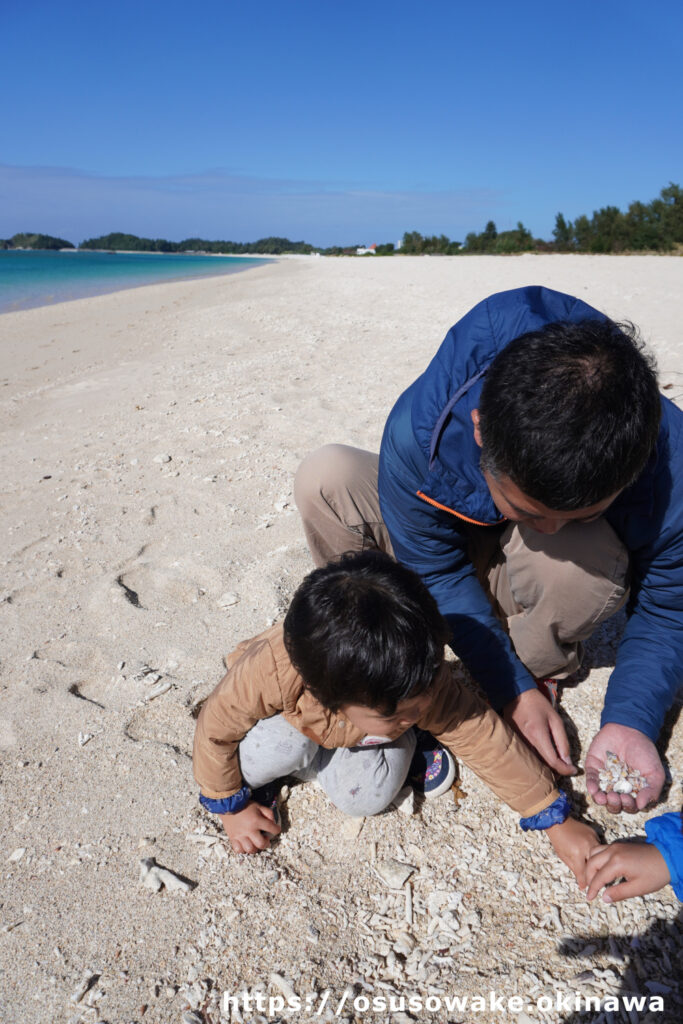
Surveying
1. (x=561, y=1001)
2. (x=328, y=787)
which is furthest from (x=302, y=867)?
(x=561, y=1001)

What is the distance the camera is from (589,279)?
10250 mm

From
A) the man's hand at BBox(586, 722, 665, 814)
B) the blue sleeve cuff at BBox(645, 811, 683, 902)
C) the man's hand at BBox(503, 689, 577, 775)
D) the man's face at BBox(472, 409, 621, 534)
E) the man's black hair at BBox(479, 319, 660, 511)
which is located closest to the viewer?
the man's black hair at BBox(479, 319, 660, 511)

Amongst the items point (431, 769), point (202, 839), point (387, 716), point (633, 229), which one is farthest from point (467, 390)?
point (633, 229)

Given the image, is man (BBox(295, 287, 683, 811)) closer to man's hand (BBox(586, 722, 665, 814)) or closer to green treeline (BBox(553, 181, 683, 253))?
man's hand (BBox(586, 722, 665, 814))

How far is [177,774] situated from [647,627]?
1328 mm

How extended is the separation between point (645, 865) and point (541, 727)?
0.40m

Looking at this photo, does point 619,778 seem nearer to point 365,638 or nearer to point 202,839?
point 365,638

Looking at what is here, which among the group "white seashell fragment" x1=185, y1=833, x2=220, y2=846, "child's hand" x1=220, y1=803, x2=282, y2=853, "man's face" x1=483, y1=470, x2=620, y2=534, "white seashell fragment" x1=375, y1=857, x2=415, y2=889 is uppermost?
"man's face" x1=483, y1=470, x2=620, y2=534

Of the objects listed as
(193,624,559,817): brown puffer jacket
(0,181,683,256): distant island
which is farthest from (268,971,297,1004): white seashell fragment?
(0,181,683,256): distant island

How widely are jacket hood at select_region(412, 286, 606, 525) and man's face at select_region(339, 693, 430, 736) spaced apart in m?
0.49

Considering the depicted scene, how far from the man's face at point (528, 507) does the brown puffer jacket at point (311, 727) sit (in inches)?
15.1

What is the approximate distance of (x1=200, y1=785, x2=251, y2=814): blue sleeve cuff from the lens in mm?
1682

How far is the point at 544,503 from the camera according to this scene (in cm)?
129

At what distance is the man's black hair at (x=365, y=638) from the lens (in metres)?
1.32
